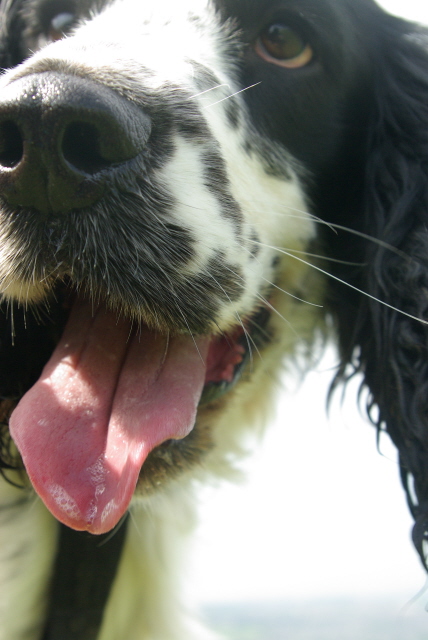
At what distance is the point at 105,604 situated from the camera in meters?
1.90

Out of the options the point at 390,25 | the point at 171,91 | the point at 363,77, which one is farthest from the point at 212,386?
the point at 390,25

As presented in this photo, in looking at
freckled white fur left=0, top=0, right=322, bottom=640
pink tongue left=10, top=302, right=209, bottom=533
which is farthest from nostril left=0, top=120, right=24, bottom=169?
pink tongue left=10, top=302, right=209, bottom=533

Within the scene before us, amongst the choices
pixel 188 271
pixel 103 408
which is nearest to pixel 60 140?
pixel 188 271

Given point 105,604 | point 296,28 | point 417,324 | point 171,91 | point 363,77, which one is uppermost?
point 171,91

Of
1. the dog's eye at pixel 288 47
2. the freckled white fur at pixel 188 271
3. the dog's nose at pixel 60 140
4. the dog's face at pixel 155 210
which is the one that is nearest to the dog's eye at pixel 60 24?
the dog's face at pixel 155 210

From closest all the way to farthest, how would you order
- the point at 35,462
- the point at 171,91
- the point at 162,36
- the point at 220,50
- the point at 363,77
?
1. the point at 35,462
2. the point at 171,91
3. the point at 162,36
4. the point at 220,50
5. the point at 363,77

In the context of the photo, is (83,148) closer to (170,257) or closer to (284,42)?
(170,257)

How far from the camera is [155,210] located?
4.59 feet

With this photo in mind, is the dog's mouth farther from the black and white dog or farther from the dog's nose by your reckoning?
the dog's nose

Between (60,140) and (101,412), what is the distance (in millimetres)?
615

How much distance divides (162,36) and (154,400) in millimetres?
1036

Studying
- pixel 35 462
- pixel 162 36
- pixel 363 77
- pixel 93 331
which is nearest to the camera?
pixel 35 462

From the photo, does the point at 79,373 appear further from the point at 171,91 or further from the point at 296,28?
the point at 296,28

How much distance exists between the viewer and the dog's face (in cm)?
126
